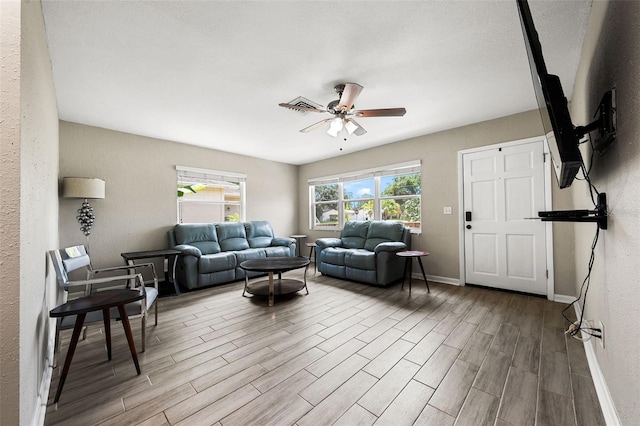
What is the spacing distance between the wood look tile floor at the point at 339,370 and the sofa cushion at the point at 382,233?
1.49 meters

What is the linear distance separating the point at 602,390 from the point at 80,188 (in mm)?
5111

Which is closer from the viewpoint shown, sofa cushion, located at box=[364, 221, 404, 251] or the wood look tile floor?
the wood look tile floor

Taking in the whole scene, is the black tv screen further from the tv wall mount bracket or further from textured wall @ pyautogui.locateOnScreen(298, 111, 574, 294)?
textured wall @ pyautogui.locateOnScreen(298, 111, 574, 294)

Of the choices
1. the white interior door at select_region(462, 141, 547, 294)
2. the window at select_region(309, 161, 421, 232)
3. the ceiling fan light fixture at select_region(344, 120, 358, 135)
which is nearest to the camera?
the ceiling fan light fixture at select_region(344, 120, 358, 135)

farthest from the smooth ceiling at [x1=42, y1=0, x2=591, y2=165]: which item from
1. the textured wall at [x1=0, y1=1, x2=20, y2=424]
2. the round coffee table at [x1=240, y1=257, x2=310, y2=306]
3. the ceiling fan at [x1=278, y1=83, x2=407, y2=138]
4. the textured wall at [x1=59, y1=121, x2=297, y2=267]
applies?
the round coffee table at [x1=240, y1=257, x2=310, y2=306]

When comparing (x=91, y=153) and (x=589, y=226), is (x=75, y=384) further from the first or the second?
(x=589, y=226)

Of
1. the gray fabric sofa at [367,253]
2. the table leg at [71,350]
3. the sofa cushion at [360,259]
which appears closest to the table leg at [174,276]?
the table leg at [71,350]

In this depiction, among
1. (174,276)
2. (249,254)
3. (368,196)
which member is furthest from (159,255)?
(368,196)

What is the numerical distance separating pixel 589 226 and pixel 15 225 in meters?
3.41

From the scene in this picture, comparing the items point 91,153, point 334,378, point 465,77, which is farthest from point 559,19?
point 91,153

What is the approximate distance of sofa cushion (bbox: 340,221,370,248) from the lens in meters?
4.68

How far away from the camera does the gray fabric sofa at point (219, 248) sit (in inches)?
149

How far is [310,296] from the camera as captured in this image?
11.2ft

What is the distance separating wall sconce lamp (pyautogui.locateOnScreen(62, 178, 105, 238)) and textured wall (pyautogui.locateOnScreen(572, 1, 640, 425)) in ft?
15.5
